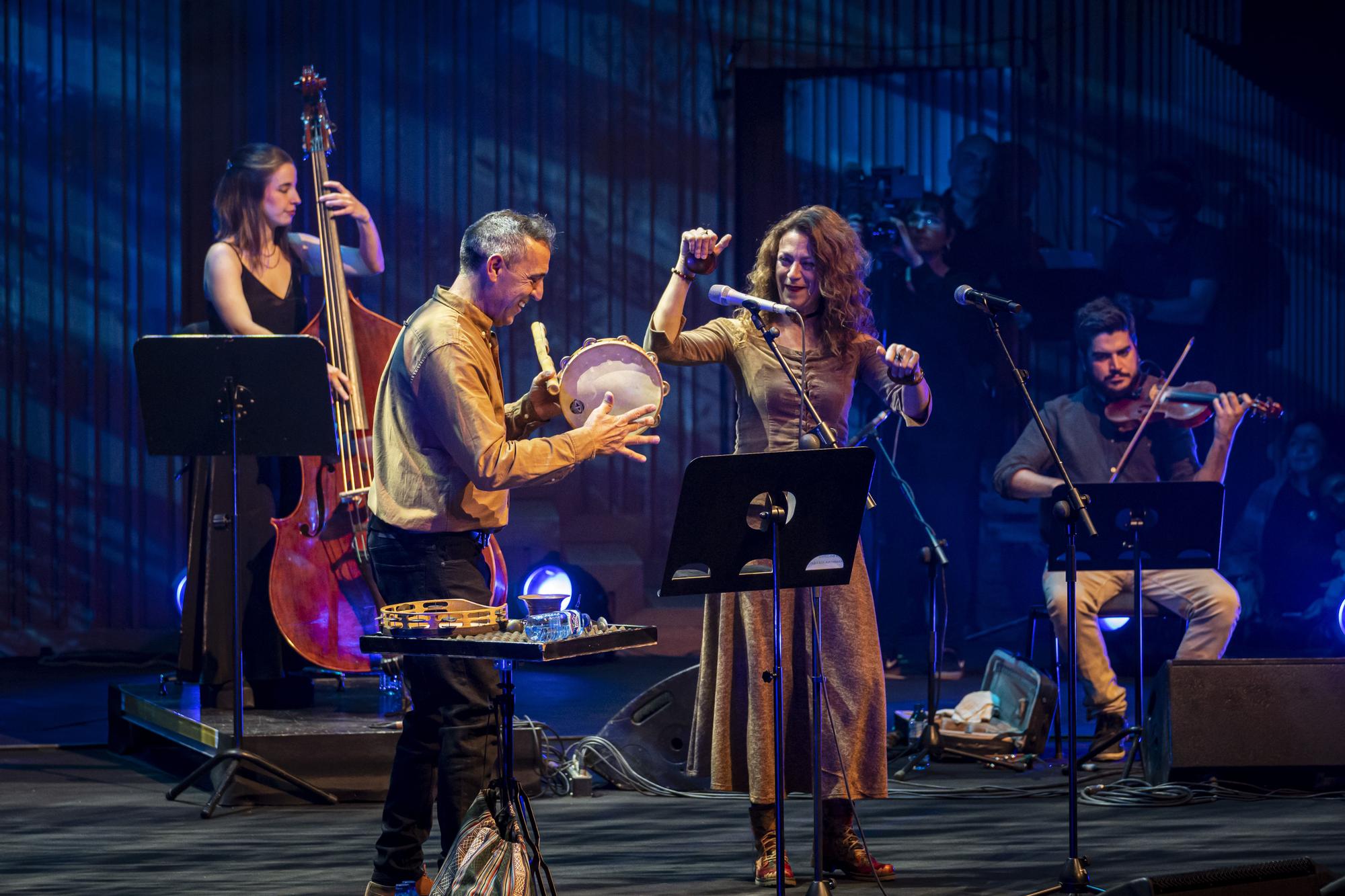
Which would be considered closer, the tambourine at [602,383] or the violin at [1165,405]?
the tambourine at [602,383]

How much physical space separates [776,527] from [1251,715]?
226cm

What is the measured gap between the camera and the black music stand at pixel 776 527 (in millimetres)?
3055

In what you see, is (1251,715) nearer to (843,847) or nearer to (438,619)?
(843,847)

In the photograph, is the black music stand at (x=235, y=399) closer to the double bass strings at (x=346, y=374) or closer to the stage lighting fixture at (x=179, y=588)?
the double bass strings at (x=346, y=374)

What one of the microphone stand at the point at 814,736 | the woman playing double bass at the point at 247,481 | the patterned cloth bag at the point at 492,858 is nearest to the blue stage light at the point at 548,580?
the woman playing double bass at the point at 247,481

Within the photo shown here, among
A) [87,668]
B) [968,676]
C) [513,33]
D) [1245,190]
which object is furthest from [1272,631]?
[87,668]

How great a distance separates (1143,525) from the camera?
4848 millimetres

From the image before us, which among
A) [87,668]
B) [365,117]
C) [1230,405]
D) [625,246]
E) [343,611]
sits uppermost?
[365,117]

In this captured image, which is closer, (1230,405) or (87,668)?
(1230,405)

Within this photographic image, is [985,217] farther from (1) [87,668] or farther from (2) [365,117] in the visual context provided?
(1) [87,668]

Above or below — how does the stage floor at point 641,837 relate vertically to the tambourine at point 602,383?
below

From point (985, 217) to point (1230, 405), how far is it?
255 centimetres

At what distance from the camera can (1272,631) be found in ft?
25.0

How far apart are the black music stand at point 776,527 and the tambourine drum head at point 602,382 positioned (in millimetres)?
425
